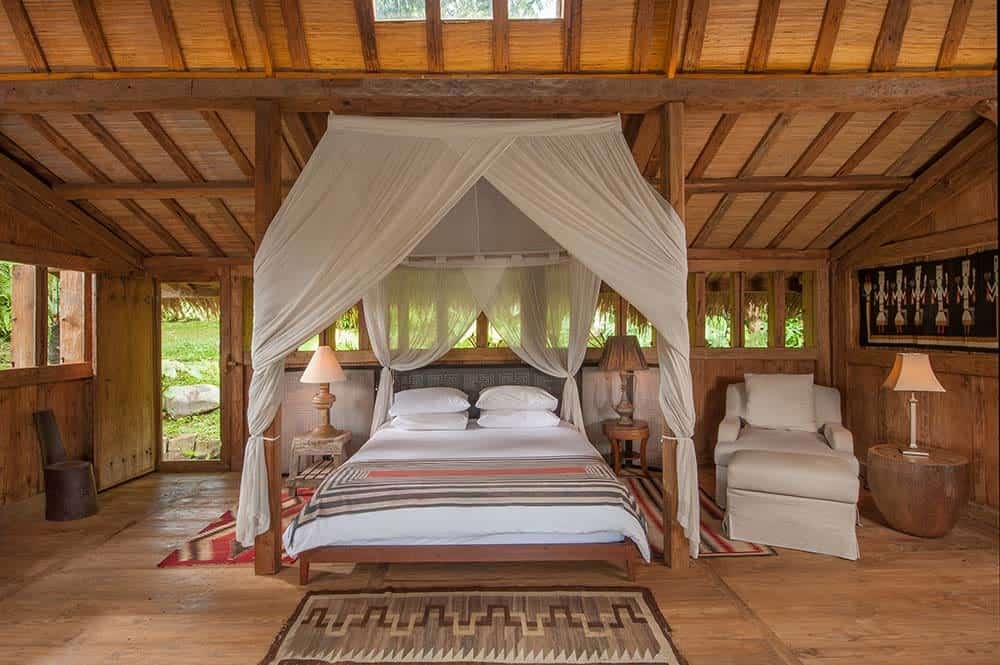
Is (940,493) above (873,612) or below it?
above

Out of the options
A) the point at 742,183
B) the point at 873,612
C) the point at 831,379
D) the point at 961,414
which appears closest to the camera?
the point at 873,612

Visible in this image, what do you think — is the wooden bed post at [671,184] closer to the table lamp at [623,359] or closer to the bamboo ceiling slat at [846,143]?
the bamboo ceiling slat at [846,143]

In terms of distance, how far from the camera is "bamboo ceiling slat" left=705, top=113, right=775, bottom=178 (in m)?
4.13

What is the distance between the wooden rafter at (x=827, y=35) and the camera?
3.44 meters

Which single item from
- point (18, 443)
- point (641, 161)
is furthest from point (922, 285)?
point (18, 443)

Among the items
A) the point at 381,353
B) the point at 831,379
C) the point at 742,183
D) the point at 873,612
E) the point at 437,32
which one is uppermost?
the point at 437,32

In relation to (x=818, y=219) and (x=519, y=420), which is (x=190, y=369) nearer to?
(x=519, y=420)

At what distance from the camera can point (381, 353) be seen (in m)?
5.34

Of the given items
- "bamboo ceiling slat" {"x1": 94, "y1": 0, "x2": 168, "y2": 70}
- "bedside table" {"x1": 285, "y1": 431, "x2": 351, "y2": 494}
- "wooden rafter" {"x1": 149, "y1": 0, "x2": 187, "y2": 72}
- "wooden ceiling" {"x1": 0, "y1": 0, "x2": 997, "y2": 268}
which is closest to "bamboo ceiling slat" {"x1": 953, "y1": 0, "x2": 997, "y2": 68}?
"wooden ceiling" {"x1": 0, "y1": 0, "x2": 997, "y2": 268}

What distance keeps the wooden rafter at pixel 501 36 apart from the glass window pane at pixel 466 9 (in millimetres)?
66

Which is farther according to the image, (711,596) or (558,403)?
(558,403)

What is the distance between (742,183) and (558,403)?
8.35 ft

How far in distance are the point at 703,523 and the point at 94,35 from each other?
205 inches

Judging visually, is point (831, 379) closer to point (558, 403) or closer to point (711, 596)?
point (558, 403)
